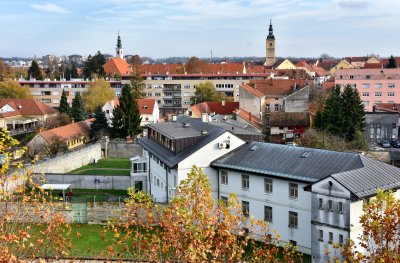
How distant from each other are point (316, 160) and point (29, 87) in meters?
71.3

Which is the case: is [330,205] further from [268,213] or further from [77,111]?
[77,111]

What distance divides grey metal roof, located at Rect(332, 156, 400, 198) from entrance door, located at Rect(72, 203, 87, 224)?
15.5m

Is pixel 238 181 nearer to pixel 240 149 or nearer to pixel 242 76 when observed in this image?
pixel 240 149

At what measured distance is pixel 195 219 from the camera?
12719mm

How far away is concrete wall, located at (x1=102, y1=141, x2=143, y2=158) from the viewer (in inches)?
2158

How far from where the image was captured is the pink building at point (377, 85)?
69312mm

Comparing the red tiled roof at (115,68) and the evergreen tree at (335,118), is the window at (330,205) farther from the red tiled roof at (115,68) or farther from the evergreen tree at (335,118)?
the red tiled roof at (115,68)

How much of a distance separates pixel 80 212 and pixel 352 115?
29.4 meters

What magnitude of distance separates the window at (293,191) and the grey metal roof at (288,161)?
0.50m

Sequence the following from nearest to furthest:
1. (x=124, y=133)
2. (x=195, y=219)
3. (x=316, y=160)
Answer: (x=195, y=219) < (x=316, y=160) < (x=124, y=133)

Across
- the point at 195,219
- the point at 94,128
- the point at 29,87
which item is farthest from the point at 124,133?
the point at 195,219

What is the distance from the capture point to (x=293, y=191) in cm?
2750

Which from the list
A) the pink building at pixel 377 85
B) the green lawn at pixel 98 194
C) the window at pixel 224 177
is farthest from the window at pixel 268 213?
the pink building at pixel 377 85

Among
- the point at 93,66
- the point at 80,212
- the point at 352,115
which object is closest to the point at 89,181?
the point at 80,212
